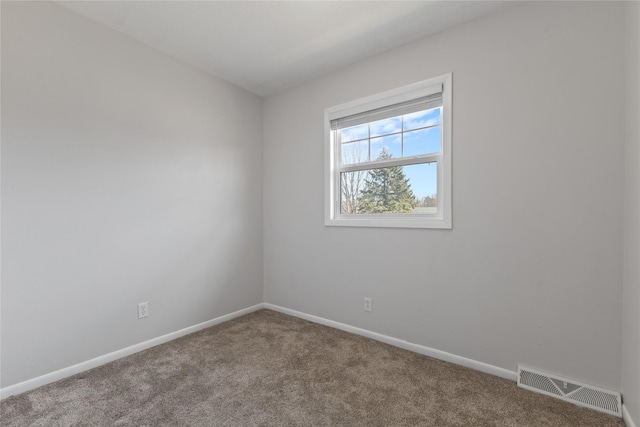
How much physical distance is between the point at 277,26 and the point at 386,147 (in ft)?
4.22

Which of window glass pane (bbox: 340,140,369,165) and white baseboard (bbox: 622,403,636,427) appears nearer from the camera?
white baseboard (bbox: 622,403,636,427)

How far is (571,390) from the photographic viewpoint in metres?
1.64

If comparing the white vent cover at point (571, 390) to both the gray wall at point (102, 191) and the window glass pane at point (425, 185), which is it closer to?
the window glass pane at point (425, 185)

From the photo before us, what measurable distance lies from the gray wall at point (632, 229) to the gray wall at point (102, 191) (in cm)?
295

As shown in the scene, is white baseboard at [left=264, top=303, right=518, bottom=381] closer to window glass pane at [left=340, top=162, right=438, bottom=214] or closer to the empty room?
the empty room

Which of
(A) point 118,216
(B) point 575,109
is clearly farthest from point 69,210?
(B) point 575,109

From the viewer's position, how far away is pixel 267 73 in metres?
2.77

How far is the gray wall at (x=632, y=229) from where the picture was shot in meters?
1.35

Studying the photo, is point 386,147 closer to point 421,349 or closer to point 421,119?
point 421,119

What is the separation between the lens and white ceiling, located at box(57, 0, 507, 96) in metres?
1.88

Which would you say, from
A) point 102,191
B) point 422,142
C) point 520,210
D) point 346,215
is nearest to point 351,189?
point 346,215

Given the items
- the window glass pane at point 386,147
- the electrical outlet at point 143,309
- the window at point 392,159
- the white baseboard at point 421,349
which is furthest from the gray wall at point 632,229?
the electrical outlet at point 143,309

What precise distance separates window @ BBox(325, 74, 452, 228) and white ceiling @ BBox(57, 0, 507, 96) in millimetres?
401

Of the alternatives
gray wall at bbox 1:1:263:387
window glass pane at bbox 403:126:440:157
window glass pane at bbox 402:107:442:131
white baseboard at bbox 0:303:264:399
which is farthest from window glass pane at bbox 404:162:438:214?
white baseboard at bbox 0:303:264:399
